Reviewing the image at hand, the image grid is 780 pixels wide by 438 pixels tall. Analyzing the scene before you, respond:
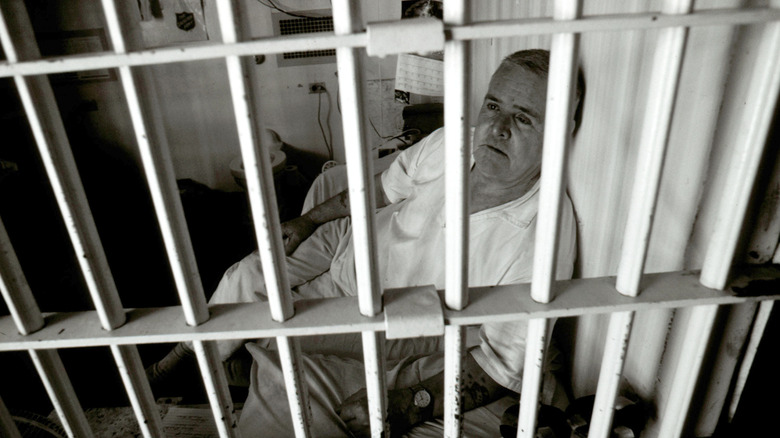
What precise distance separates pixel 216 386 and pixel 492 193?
1.01 m

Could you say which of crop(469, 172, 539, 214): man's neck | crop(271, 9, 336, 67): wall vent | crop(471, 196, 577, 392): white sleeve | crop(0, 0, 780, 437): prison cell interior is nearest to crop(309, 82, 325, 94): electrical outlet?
crop(271, 9, 336, 67): wall vent

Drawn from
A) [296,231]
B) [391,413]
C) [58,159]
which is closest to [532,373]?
[391,413]

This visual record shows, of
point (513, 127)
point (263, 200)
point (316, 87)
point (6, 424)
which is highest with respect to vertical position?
point (263, 200)

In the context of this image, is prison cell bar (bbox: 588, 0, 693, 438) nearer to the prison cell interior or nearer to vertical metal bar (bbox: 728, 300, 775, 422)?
the prison cell interior

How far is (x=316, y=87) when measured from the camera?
3.31 metres

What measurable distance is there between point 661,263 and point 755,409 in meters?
0.26

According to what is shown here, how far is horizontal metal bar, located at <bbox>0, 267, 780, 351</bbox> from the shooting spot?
1.97ft

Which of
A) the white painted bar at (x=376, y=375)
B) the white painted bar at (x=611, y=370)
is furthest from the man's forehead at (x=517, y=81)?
the white painted bar at (x=376, y=375)

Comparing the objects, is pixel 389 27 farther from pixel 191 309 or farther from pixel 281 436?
pixel 281 436

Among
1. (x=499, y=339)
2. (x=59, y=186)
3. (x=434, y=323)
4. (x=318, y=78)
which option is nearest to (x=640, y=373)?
(x=499, y=339)

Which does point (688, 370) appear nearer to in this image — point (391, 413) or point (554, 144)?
point (554, 144)

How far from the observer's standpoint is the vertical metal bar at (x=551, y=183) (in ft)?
1.59

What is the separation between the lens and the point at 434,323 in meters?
0.58

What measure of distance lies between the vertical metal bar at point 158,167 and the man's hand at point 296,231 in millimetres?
1224
